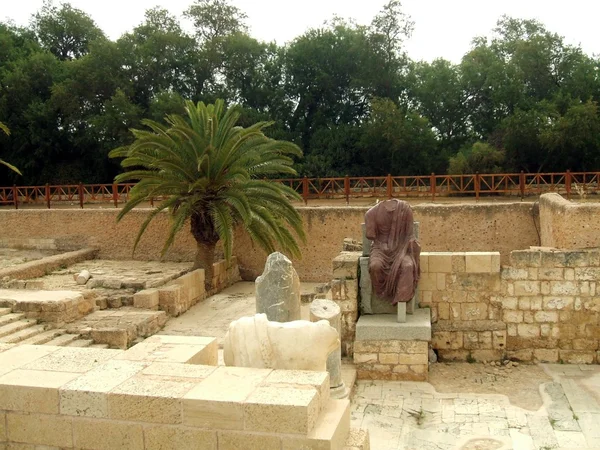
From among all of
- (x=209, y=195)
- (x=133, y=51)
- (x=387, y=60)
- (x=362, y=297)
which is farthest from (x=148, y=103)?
(x=362, y=297)

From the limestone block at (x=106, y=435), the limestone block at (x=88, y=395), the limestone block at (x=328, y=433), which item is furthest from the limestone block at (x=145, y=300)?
the limestone block at (x=328, y=433)

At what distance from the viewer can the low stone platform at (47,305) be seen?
10.2m

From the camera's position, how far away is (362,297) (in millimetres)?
9297

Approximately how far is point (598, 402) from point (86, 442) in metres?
6.08

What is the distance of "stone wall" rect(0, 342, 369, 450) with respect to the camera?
4.21 metres

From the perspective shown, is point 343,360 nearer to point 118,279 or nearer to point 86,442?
point 86,442

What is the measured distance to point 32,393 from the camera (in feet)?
15.2

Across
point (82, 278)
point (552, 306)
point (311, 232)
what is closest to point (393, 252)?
point (552, 306)

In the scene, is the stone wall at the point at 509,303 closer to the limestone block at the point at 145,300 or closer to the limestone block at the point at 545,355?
the limestone block at the point at 545,355

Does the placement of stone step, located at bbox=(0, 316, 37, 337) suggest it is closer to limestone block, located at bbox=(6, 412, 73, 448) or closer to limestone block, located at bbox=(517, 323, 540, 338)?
limestone block, located at bbox=(6, 412, 73, 448)

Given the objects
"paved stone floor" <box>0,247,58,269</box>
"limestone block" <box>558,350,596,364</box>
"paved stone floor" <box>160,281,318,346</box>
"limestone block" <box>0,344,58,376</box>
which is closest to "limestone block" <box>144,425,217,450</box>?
"limestone block" <box>0,344,58,376</box>

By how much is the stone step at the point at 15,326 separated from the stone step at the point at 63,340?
54cm

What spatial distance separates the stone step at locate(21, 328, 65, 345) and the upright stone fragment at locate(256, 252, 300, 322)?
3.86 meters

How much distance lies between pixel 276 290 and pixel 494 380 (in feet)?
11.3
